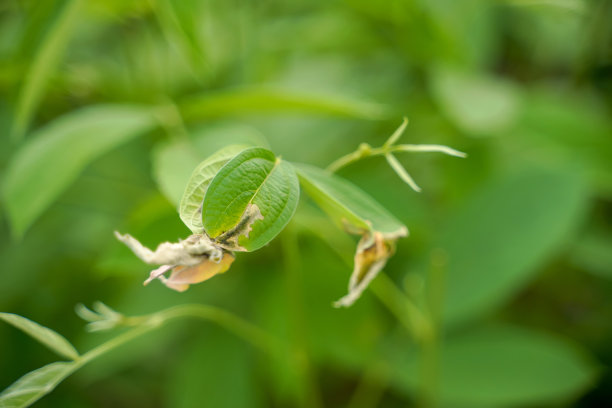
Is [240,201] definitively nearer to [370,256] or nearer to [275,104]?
[370,256]

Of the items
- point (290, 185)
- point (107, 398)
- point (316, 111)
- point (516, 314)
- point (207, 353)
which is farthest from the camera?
point (107, 398)

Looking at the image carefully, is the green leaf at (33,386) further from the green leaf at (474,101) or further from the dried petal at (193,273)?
the green leaf at (474,101)

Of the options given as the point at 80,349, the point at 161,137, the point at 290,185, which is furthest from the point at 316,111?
the point at 80,349

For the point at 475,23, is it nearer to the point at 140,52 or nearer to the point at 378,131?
the point at 378,131

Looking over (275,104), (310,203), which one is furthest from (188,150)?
(310,203)

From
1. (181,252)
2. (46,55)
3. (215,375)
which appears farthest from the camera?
(215,375)

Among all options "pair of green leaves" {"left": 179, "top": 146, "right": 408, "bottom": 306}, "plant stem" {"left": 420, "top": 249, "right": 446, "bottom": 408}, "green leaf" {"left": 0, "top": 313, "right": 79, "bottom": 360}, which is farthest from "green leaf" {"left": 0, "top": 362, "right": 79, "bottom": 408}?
"plant stem" {"left": 420, "top": 249, "right": 446, "bottom": 408}
